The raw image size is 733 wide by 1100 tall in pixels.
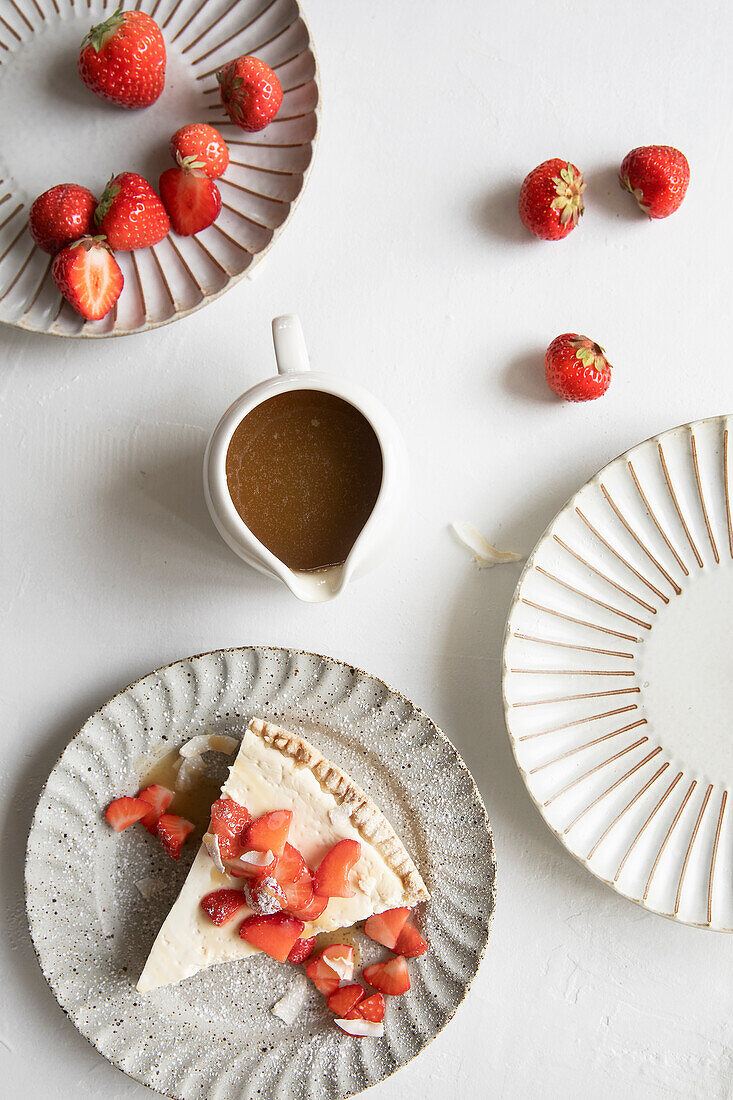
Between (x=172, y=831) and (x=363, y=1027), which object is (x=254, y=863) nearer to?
(x=172, y=831)

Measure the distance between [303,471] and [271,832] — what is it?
0.53 meters

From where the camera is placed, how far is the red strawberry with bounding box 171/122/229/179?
3.78ft

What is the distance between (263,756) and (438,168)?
0.97m

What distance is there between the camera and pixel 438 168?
4.30 feet

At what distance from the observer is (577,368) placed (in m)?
1.23

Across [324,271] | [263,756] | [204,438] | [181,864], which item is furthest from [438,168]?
[181,864]

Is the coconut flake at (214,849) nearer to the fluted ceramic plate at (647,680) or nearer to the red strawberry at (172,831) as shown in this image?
the red strawberry at (172,831)

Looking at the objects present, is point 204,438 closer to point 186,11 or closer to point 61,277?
point 61,277

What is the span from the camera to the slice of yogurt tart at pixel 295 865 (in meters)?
1.20

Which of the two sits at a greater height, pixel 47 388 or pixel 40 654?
pixel 47 388

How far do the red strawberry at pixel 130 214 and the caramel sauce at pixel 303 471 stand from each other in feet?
1.10

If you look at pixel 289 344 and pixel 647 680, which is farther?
pixel 647 680

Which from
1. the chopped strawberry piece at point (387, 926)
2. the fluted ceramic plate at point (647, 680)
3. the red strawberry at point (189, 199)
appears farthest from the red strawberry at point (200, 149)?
the chopped strawberry piece at point (387, 926)

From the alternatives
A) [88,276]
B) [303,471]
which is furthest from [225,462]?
[88,276]
